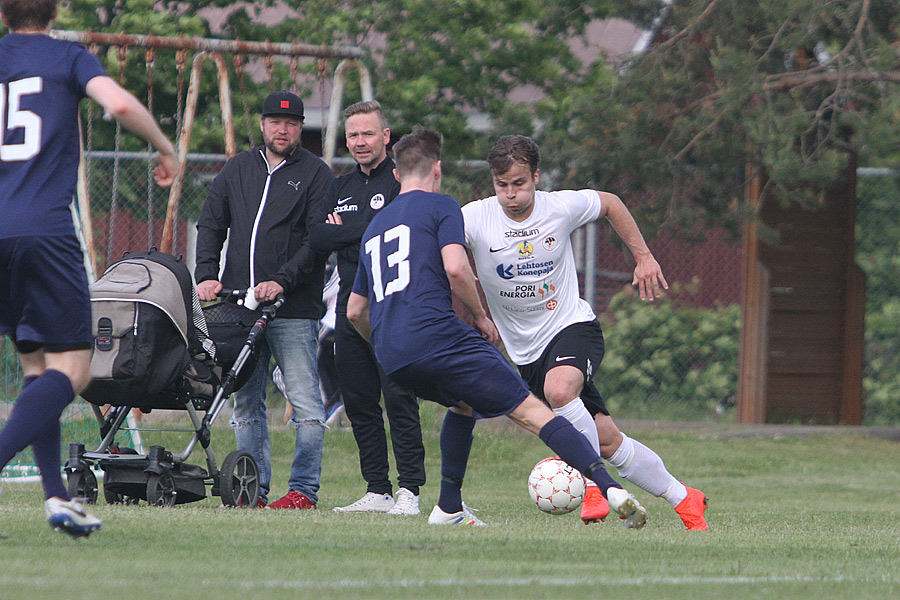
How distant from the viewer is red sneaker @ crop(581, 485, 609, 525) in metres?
6.72

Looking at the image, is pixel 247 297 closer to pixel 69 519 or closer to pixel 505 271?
pixel 505 271

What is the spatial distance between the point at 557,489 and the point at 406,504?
84cm

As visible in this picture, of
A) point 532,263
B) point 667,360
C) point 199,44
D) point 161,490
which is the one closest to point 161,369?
point 161,490

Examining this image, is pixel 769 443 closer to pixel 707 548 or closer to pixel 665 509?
pixel 665 509

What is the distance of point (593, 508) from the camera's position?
677cm

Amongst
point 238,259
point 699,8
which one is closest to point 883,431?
point 699,8

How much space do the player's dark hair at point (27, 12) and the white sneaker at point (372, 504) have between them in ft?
10.6

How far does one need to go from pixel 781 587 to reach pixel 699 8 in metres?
9.14

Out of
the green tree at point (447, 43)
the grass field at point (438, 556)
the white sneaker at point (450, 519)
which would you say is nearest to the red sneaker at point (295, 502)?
the grass field at point (438, 556)

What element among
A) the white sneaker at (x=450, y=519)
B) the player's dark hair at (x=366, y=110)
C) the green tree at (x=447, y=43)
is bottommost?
the white sneaker at (x=450, y=519)

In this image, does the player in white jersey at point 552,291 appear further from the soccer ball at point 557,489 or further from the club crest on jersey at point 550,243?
the soccer ball at point 557,489

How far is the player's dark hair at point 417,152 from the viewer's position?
6184mm

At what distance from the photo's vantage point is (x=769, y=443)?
12547 mm

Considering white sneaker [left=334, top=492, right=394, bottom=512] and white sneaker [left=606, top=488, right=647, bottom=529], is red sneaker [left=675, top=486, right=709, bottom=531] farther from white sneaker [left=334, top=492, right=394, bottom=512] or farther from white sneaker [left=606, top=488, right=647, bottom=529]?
white sneaker [left=334, top=492, right=394, bottom=512]
